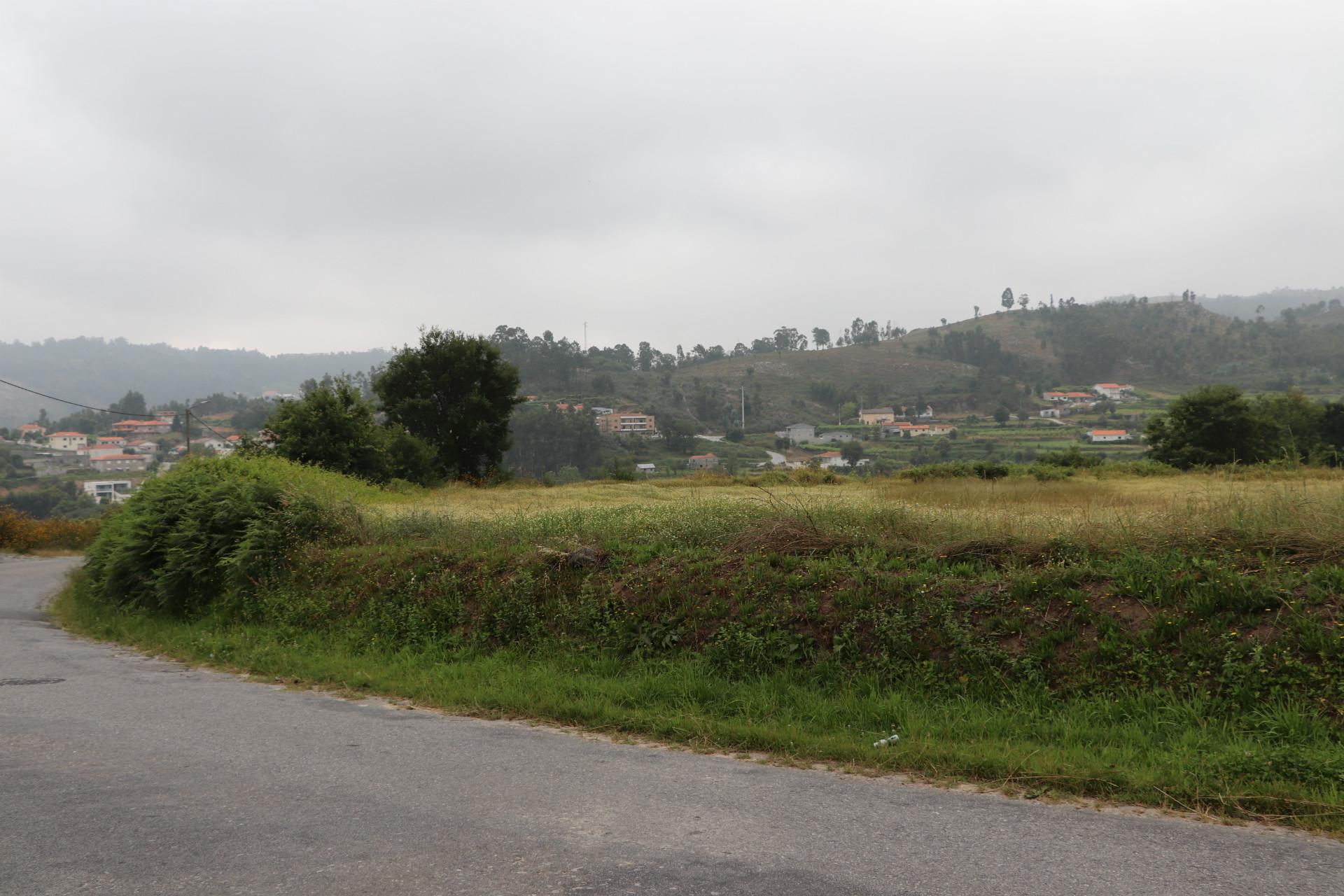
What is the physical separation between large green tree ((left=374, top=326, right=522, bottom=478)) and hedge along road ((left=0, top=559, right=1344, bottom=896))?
37.0 metres

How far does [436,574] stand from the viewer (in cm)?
1095

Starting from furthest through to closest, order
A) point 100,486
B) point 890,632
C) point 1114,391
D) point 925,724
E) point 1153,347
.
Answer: point 1153,347 < point 1114,391 < point 100,486 < point 890,632 < point 925,724

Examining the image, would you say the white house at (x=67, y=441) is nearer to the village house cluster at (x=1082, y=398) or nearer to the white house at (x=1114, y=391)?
the village house cluster at (x=1082, y=398)

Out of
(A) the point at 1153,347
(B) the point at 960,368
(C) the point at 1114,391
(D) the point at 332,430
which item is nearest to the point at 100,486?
(D) the point at 332,430

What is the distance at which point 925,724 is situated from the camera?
6359 millimetres

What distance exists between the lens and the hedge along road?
3.80 meters

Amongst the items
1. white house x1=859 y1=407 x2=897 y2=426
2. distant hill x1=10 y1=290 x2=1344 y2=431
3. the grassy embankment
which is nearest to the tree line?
the grassy embankment

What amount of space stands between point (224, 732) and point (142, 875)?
2.93 meters

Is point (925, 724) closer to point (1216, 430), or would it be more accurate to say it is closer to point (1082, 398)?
point (1216, 430)

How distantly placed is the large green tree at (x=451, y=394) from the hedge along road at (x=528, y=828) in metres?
37.0

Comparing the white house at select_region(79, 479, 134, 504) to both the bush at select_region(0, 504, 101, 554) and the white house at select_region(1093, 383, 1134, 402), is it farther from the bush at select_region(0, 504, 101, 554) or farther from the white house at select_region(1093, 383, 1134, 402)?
the white house at select_region(1093, 383, 1134, 402)

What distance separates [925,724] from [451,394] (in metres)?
39.9

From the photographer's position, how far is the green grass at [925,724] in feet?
16.5

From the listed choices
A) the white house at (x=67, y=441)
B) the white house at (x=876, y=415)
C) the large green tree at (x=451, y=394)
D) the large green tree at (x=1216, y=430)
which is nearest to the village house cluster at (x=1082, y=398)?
the white house at (x=876, y=415)
